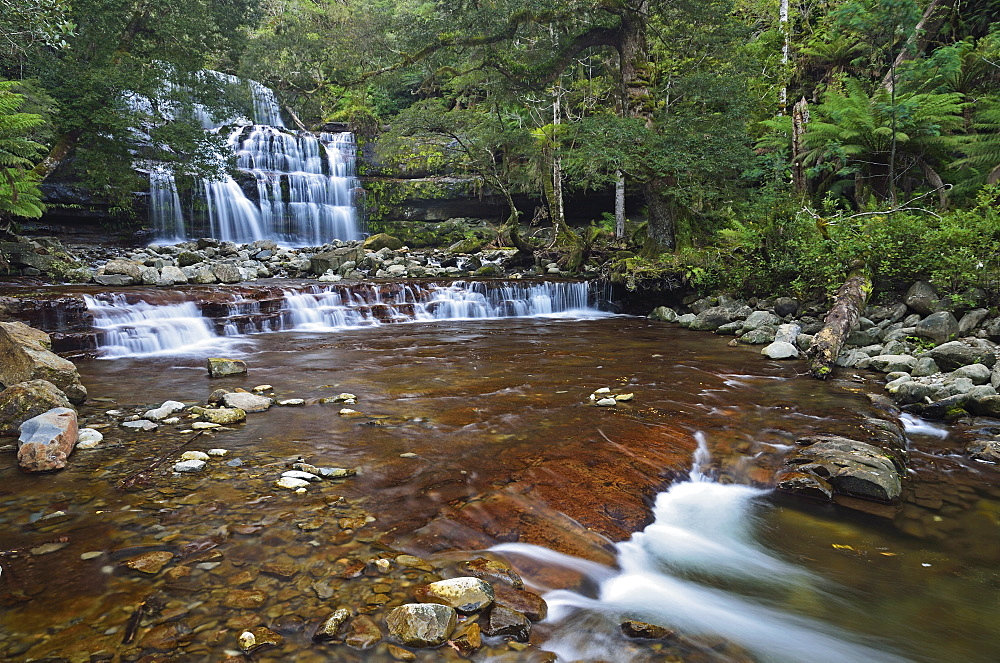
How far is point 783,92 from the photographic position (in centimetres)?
1602

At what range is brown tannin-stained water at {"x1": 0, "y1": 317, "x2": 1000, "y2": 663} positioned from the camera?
208cm

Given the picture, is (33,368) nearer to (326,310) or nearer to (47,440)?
(47,440)

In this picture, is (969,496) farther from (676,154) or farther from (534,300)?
(534,300)

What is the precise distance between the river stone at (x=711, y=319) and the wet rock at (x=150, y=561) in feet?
30.8

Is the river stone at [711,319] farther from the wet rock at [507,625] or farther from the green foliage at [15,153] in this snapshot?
the green foliage at [15,153]

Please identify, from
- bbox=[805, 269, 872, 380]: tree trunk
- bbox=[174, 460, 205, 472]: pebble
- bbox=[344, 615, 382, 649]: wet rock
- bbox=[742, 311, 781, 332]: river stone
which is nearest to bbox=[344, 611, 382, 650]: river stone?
bbox=[344, 615, 382, 649]: wet rock

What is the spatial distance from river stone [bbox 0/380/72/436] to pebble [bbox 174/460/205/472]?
1.51 metres

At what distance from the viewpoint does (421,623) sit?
6.54 ft

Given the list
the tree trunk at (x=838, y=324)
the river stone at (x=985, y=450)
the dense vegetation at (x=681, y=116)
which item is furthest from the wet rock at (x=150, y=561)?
the dense vegetation at (x=681, y=116)

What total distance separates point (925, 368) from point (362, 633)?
20.9 ft

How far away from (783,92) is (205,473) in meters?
18.4

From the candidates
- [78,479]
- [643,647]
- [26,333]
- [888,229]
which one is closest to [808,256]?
[888,229]

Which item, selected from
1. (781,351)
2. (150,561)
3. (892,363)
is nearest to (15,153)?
(150,561)

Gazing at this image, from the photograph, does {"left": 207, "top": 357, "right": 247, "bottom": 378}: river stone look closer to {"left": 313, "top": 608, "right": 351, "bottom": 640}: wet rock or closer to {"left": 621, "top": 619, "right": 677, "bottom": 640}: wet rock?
{"left": 313, "top": 608, "right": 351, "bottom": 640}: wet rock
